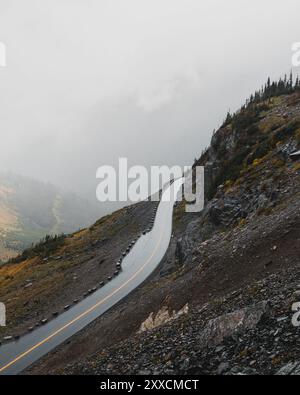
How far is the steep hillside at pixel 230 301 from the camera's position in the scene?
18.4 m

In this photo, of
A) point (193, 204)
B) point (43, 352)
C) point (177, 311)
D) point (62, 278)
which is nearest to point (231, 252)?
point (177, 311)

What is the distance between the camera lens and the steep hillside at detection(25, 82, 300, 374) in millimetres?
18403

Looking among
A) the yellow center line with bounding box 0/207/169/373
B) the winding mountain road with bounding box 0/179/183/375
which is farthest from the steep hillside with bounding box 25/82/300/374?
the yellow center line with bounding box 0/207/169/373

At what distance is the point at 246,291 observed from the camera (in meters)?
23.7

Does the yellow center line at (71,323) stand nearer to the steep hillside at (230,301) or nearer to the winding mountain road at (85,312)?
the winding mountain road at (85,312)

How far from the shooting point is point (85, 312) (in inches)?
2105

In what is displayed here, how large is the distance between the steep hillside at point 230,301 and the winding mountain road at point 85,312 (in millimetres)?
3853

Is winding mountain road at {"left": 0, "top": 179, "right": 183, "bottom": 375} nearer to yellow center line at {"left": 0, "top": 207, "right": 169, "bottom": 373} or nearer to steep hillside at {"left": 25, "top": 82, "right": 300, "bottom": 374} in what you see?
yellow center line at {"left": 0, "top": 207, "right": 169, "bottom": 373}

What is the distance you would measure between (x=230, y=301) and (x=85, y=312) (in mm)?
34041

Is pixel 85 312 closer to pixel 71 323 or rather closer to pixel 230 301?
pixel 71 323

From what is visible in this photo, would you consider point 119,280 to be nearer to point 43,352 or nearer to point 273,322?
point 43,352

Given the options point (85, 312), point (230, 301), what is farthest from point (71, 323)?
point (230, 301)
